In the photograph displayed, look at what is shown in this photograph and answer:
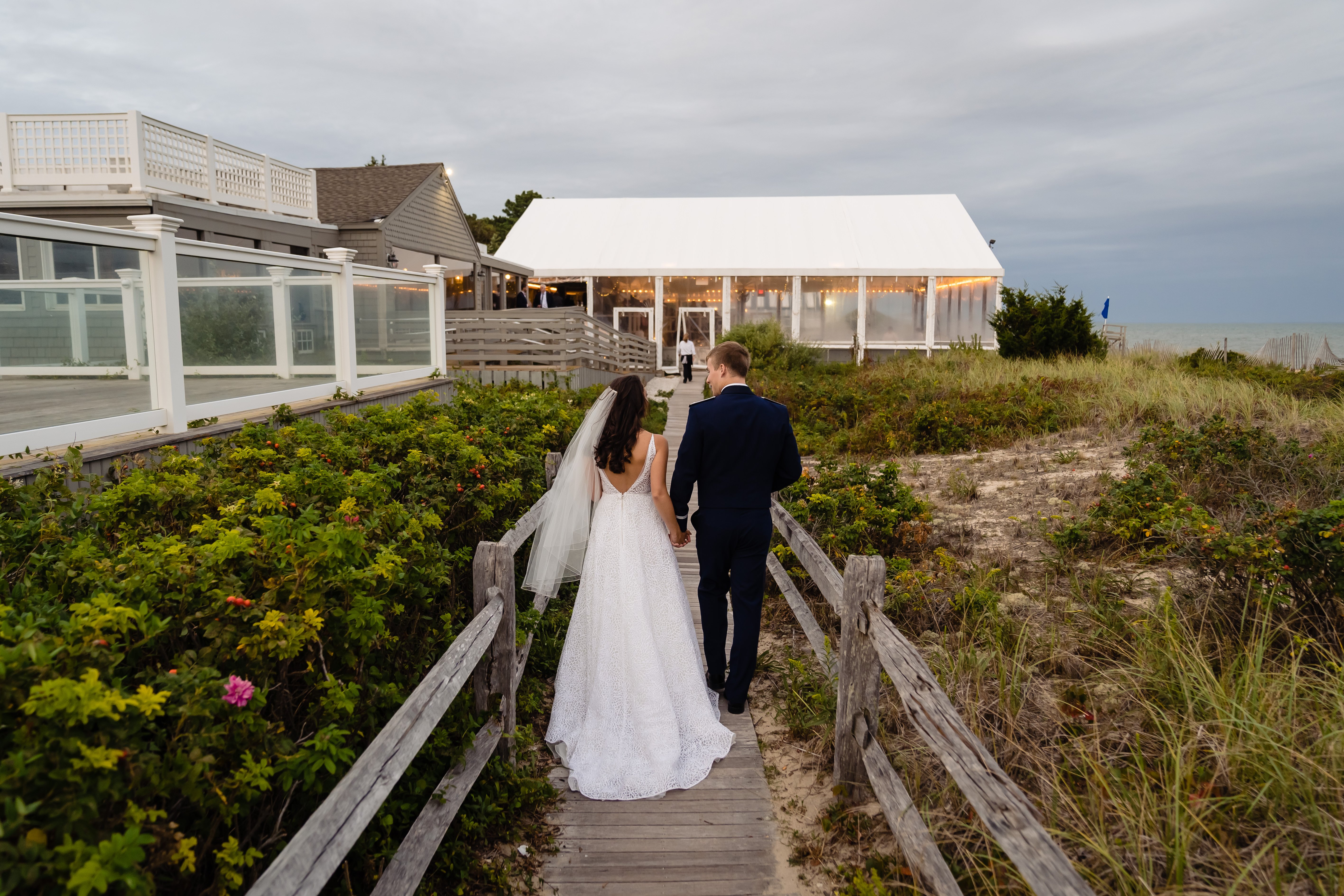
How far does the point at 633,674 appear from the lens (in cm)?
382

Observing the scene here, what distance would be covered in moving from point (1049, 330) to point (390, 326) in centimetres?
1312

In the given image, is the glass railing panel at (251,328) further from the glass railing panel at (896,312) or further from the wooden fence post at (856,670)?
the glass railing panel at (896,312)

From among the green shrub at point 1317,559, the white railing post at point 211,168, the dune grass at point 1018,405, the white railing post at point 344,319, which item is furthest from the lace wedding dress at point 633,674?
the white railing post at point 211,168

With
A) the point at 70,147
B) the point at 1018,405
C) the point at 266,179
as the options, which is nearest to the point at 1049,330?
the point at 1018,405

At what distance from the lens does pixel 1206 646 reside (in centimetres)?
359

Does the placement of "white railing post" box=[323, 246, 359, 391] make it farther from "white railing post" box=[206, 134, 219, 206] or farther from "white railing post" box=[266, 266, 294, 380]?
"white railing post" box=[206, 134, 219, 206]

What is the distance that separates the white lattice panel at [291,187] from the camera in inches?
616

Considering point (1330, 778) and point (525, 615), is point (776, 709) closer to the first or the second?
point (525, 615)

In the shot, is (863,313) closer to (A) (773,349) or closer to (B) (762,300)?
(B) (762,300)

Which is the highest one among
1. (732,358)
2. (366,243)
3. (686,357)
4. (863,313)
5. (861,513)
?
(366,243)

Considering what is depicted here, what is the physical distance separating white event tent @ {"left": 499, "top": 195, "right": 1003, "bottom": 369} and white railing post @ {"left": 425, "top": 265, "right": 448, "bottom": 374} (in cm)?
1544

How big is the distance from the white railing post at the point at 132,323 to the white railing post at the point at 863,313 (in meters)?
23.9

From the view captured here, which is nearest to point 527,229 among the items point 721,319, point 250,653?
point 721,319

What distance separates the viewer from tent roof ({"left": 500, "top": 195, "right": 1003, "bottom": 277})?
2803 cm
